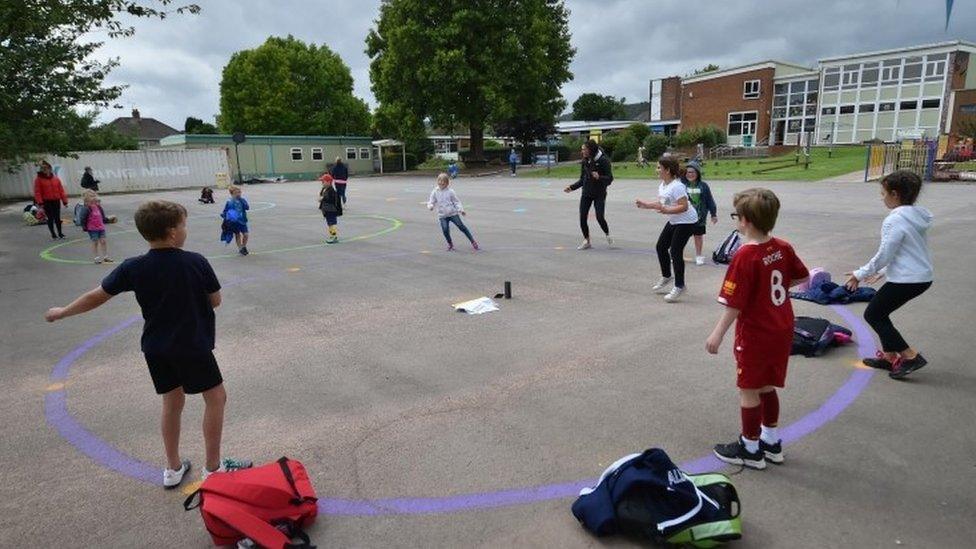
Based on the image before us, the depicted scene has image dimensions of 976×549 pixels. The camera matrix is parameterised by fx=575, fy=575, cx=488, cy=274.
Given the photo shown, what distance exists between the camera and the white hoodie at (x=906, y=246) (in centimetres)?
456

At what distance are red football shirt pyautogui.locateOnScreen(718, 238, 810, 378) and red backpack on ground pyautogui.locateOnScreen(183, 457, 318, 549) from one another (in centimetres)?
267

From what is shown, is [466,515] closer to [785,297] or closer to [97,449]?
[785,297]

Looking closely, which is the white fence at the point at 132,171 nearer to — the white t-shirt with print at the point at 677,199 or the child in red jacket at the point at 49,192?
the child in red jacket at the point at 49,192

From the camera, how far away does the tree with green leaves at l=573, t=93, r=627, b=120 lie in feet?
370

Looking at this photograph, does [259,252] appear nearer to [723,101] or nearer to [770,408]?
[770,408]

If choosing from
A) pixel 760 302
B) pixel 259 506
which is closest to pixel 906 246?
pixel 760 302

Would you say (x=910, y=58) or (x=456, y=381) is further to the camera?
(x=910, y=58)

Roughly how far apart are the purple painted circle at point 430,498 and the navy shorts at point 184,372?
0.74 m

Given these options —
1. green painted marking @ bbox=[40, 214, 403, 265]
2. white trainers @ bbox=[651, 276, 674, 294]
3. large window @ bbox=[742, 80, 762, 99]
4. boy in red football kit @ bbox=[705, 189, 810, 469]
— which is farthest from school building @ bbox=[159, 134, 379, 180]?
boy in red football kit @ bbox=[705, 189, 810, 469]

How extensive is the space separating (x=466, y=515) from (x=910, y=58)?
6361 cm

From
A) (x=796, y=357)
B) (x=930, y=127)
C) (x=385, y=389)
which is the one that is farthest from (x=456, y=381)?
(x=930, y=127)

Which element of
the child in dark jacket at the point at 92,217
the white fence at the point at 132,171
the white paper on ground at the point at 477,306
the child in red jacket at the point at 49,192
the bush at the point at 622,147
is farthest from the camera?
the bush at the point at 622,147

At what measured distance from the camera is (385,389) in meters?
5.00

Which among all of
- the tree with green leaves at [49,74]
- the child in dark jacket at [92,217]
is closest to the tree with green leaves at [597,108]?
the tree with green leaves at [49,74]
